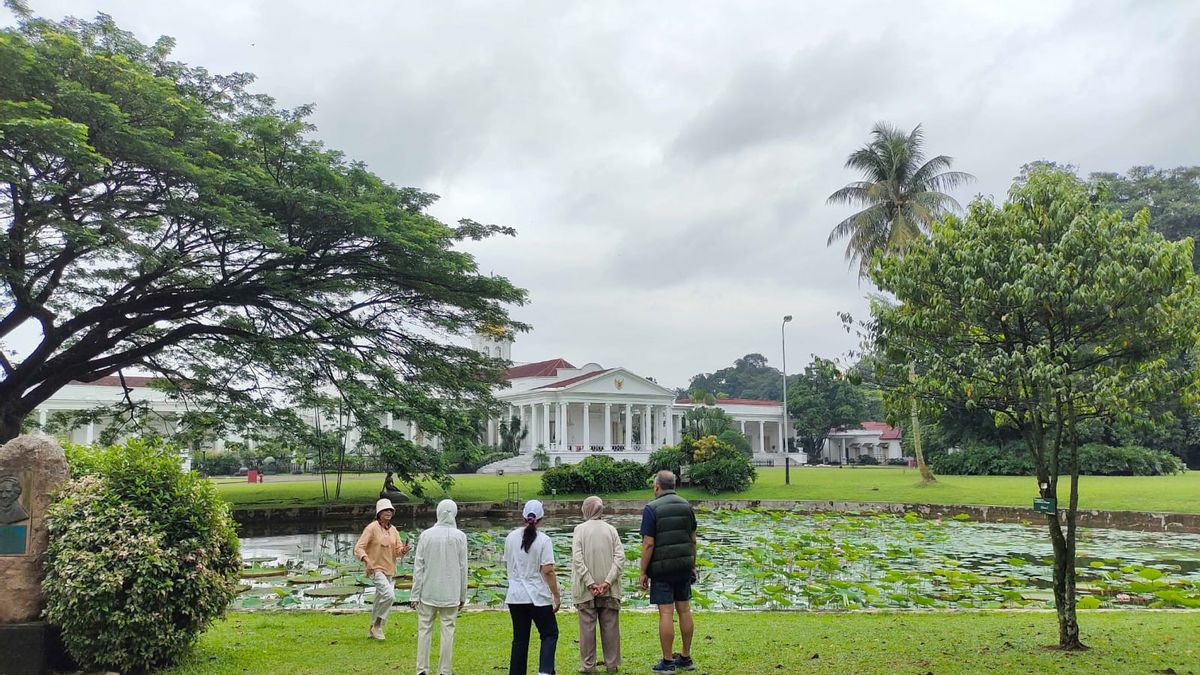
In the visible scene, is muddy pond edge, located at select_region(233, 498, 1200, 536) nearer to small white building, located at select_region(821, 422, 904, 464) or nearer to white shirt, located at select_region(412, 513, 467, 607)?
white shirt, located at select_region(412, 513, 467, 607)

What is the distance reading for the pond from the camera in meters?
9.91

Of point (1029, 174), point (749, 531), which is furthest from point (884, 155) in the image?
point (1029, 174)

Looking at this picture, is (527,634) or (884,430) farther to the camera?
(884,430)

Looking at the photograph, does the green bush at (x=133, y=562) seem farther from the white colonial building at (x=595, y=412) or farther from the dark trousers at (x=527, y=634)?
the white colonial building at (x=595, y=412)

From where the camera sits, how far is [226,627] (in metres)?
8.07

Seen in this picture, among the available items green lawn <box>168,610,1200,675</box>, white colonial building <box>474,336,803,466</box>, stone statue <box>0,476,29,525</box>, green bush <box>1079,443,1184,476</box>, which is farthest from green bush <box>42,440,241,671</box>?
white colonial building <box>474,336,803,466</box>

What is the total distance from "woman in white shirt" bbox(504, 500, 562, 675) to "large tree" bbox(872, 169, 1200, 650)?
3.61 meters

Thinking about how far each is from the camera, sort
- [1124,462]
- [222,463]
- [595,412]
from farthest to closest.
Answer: [595,412]
[222,463]
[1124,462]

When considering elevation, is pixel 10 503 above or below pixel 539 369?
below

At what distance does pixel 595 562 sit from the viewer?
617cm

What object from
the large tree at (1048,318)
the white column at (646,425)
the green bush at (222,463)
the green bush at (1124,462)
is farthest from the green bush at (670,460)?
the green bush at (222,463)

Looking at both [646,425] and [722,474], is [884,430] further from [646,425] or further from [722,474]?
[722,474]

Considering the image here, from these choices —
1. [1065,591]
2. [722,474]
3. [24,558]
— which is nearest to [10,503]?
[24,558]

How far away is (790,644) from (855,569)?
563 cm
